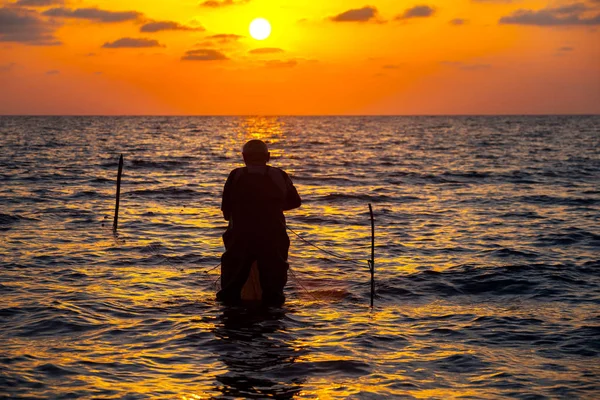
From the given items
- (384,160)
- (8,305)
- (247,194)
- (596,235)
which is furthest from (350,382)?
(384,160)

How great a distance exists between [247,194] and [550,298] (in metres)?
5.99

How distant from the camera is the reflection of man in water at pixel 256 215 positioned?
1108 centimetres

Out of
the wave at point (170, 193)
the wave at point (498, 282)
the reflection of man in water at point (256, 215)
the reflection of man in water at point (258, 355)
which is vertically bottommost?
the reflection of man in water at point (258, 355)

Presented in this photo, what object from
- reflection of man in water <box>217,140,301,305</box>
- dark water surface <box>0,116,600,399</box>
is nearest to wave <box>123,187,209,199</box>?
dark water surface <box>0,116,600,399</box>

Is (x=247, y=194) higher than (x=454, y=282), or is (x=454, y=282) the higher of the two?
(x=247, y=194)

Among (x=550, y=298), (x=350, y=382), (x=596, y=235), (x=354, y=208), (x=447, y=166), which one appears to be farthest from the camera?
(x=447, y=166)

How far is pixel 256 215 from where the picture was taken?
11.1m

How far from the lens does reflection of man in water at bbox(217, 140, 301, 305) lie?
11.1m

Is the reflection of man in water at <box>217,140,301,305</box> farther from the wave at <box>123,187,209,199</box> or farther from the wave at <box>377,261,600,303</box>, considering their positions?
the wave at <box>123,187,209,199</box>

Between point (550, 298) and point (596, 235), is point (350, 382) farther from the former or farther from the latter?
point (596, 235)

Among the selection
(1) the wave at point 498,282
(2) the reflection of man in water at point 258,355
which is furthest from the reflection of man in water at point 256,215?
(1) the wave at point 498,282

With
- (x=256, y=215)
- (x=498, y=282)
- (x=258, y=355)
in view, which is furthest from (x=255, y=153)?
(x=498, y=282)

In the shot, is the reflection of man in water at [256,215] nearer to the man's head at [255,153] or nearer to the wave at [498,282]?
the man's head at [255,153]

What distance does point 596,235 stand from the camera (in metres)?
20.3
